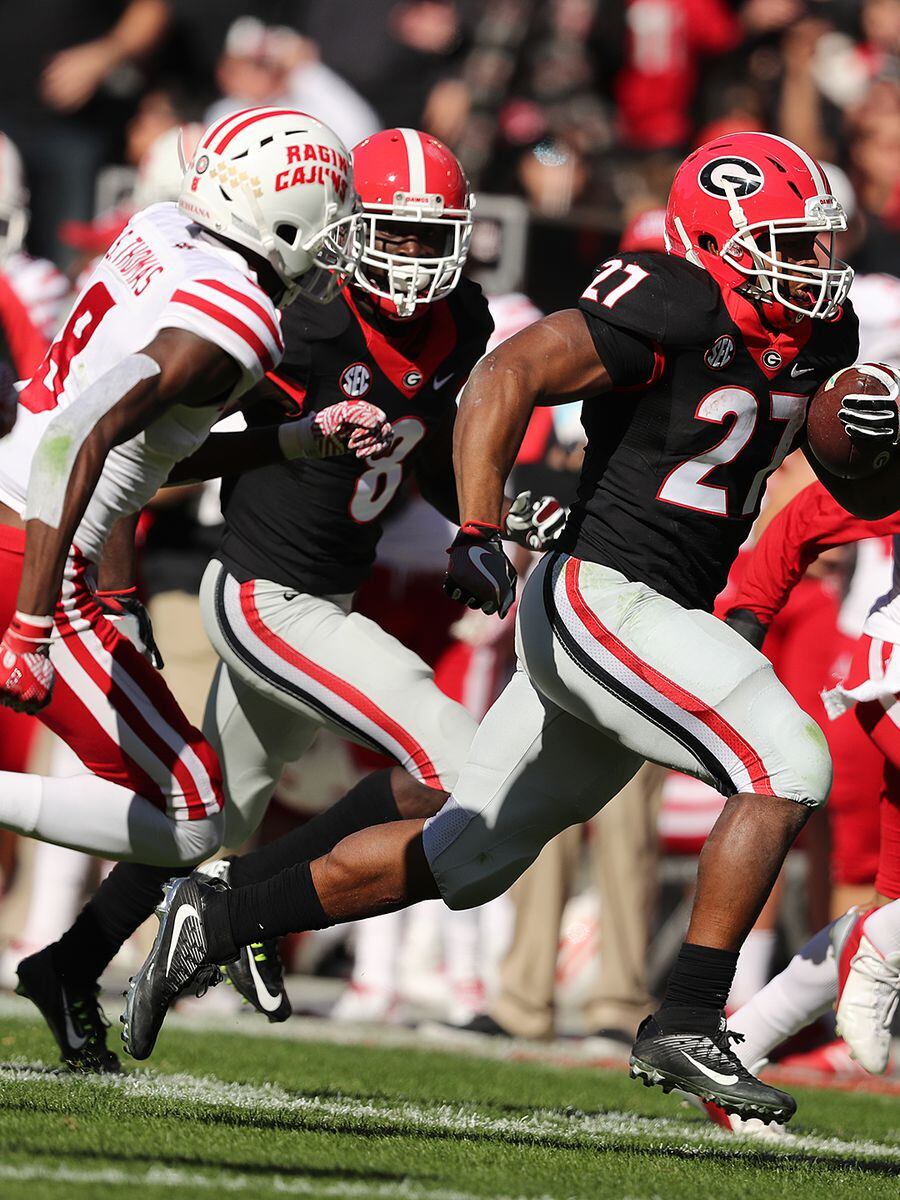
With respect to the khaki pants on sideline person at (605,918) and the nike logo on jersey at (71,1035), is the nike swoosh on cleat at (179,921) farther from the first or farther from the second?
the khaki pants on sideline person at (605,918)

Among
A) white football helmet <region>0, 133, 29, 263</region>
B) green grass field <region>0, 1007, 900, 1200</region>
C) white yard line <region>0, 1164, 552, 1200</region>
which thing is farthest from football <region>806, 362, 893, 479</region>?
white football helmet <region>0, 133, 29, 263</region>

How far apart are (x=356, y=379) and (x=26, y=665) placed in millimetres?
1539

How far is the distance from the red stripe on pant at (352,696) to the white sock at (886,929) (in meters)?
1.05

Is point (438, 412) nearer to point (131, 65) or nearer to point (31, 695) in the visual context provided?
point (31, 695)

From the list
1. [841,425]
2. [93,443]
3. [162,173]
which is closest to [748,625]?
[841,425]

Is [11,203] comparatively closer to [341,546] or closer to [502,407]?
[341,546]

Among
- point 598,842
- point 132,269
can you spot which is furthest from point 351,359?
point 598,842

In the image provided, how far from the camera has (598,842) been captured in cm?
677

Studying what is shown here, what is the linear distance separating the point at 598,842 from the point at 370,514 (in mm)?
2171

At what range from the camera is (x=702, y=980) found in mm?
3705

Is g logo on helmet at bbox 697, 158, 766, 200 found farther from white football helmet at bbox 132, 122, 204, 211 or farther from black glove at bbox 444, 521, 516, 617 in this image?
white football helmet at bbox 132, 122, 204, 211

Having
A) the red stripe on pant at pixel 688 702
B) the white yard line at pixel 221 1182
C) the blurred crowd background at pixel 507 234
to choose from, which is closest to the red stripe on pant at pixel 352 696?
the red stripe on pant at pixel 688 702

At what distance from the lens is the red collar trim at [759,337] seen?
4039 millimetres

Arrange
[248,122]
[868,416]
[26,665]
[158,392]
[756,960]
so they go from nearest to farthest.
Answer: [26,665], [158,392], [868,416], [248,122], [756,960]
